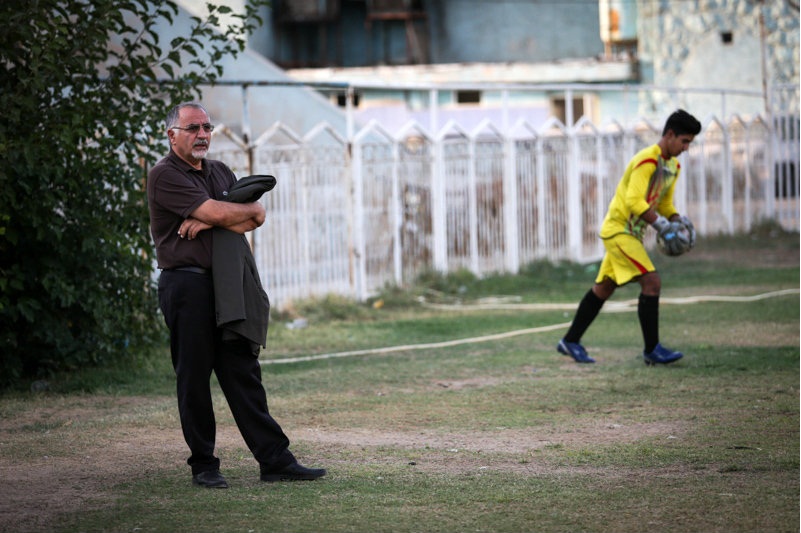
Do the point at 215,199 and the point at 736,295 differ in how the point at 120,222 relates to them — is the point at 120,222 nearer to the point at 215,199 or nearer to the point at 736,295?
the point at 215,199

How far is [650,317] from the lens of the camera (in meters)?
10.5

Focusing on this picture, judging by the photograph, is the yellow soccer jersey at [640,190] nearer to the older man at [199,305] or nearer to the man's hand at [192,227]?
the older man at [199,305]

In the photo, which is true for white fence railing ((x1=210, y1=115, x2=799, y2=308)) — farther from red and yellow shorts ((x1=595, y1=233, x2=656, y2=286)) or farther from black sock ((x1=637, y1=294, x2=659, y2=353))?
black sock ((x1=637, y1=294, x2=659, y2=353))

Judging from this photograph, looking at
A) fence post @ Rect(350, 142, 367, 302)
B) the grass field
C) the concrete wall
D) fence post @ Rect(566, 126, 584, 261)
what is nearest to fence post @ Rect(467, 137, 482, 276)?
fence post @ Rect(566, 126, 584, 261)

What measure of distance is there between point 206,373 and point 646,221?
16.4ft

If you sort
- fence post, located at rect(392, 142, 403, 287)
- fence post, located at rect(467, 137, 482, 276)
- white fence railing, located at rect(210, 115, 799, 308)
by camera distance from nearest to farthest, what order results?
white fence railing, located at rect(210, 115, 799, 308) → fence post, located at rect(392, 142, 403, 287) → fence post, located at rect(467, 137, 482, 276)

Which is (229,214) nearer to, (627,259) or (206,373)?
(206,373)

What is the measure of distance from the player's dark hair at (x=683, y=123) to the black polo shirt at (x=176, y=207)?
4.82 metres

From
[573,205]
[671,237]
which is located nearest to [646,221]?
[671,237]

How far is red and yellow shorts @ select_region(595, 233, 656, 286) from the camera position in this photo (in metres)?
10.5

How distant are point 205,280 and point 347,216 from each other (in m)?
9.09

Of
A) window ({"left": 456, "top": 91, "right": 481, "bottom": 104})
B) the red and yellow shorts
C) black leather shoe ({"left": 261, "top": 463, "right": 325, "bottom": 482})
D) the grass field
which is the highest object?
window ({"left": 456, "top": 91, "right": 481, "bottom": 104})

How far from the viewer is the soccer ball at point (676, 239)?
35.1 ft

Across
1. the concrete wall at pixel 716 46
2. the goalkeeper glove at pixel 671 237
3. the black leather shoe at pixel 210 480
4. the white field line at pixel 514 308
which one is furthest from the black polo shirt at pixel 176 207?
the concrete wall at pixel 716 46
